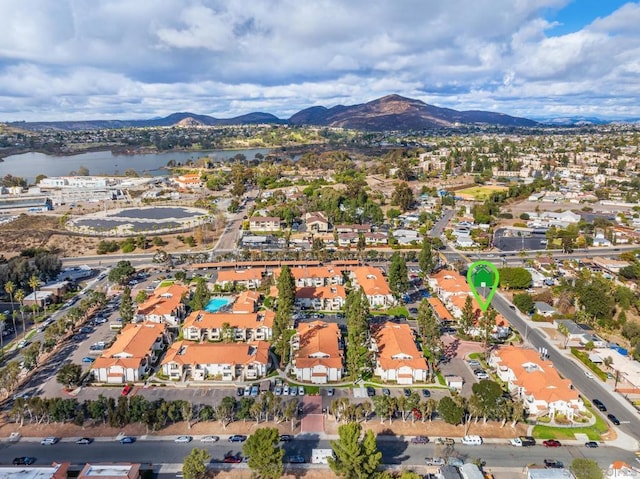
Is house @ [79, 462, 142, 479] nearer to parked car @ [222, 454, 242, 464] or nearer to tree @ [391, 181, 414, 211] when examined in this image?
parked car @ [222, 454, 242, 464]

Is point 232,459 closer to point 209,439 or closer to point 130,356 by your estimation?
point 209,439

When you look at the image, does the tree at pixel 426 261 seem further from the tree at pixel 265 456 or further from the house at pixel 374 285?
the tree at pixel 265 456

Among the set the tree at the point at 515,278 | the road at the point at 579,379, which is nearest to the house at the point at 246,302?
the road at the point at 579,379

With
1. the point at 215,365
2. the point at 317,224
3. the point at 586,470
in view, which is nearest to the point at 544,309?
the point at 586,470

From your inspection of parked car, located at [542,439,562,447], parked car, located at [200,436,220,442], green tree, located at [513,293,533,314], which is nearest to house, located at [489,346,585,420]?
parked car, located at [542,439,562,447]

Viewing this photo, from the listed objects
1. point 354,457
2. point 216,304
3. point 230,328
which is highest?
point 354,457

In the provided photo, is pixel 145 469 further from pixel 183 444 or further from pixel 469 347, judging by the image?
pixel 469 347

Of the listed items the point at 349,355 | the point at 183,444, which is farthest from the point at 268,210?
the point at 183,444
